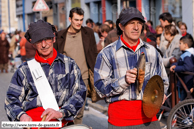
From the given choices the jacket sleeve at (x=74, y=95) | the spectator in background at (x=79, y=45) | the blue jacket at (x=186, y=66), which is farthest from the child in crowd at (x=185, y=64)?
the jacket sleeve at (x=74, y=95)

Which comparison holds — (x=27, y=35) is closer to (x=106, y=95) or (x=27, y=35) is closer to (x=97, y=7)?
(x=106, y=95)

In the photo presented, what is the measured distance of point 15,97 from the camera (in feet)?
9.64

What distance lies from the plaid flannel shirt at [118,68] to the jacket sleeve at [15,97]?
74 centimetres

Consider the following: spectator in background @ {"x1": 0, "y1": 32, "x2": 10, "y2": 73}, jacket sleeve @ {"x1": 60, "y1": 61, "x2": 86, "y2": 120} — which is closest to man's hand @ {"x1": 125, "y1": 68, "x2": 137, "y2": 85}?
jacket sleeve @ {"x1": 60, "y1": 61, "x2": 86, "y2": 120}

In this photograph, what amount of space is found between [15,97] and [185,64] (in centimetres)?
381

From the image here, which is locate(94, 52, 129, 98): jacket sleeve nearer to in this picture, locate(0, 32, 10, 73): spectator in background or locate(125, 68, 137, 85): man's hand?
locate(125, 68, 137, 85): man's hand

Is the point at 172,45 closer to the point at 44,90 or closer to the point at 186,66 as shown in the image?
the point at 186,66

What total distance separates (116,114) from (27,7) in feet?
125

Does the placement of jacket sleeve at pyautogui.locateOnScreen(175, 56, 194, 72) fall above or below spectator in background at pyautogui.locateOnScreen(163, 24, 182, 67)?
below

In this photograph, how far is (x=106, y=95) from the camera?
3.27 meters

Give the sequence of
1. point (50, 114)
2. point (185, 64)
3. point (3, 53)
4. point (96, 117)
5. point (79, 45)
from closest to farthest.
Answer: point (50, 114), point (79, 45), point (185, 64), point (96, 117), point (3, 53)

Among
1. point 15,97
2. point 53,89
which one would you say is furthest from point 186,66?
point 15,97

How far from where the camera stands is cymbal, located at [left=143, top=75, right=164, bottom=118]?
3061 mm

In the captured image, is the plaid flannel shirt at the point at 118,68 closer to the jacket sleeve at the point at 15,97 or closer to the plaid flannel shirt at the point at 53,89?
the plaid flannel shirt at the point at 53,89
